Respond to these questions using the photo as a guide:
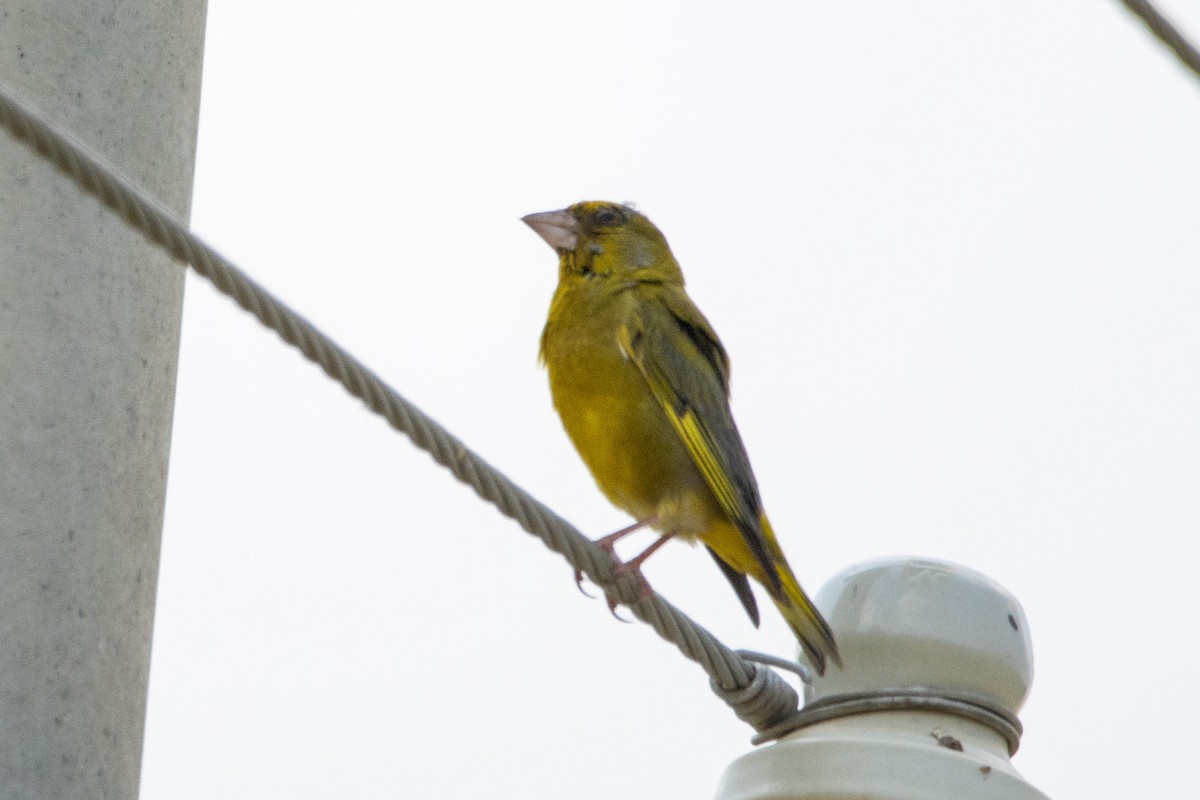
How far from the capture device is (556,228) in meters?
6.11

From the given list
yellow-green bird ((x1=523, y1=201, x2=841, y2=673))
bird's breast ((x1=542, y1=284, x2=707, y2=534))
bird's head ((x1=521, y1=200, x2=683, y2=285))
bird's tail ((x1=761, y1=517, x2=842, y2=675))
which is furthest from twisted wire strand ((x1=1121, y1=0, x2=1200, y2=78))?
bird's head ((x1=521, y1=200, x2=683, y2=285))

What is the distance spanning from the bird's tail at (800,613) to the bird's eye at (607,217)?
129cm

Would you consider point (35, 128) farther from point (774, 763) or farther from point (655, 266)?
point (655, 266)

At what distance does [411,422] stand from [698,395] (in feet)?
7.44

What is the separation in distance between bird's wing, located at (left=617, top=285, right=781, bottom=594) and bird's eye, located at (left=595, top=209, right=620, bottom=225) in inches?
20.1

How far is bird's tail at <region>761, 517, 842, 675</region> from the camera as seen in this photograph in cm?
402

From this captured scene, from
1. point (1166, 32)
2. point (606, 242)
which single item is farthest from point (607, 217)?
point (1166, 32)

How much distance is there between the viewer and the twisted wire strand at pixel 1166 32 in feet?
8.81

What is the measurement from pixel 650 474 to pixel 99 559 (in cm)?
192

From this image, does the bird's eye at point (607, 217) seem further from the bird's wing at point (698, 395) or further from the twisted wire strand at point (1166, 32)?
the twisted wire strand at point (1166, 32)

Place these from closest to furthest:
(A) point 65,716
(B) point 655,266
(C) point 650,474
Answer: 1. (A) point 65,716
2. (C) point 650,474
3. (B) point 655,266

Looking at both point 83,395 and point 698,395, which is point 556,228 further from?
point 83,395

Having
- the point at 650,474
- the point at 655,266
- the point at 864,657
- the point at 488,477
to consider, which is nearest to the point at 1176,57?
the point at 488,477

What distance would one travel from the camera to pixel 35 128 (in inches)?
100
